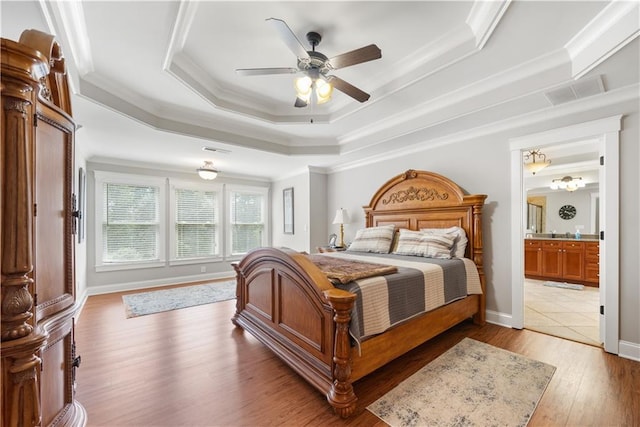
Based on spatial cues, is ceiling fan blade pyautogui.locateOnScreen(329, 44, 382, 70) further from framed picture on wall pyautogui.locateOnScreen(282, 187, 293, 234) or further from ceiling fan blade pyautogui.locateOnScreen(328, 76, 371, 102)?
framed picture on wall pyautogui.locateOnScreen(282, 187, 293, 234)

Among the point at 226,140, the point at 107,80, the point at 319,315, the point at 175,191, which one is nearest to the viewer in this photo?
the point at 319,315

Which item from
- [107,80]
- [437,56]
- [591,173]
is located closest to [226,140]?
[107,80]

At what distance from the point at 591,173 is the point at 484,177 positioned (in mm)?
4353

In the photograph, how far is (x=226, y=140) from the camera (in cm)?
398

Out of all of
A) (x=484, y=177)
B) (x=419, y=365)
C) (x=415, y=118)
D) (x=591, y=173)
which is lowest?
(x=419, y=365)

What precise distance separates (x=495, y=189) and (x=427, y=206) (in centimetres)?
85

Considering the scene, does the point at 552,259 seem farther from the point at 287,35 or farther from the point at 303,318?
the point at 287,35

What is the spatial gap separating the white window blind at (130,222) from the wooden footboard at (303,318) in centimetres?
340

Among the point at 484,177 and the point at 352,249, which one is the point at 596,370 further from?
the point at 352,249

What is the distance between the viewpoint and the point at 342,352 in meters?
1.73

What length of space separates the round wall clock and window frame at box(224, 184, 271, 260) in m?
7.05

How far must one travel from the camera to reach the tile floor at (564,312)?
298 cm

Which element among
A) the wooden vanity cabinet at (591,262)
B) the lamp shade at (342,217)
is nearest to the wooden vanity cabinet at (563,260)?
the wooden vanity cabinet at (591,262)

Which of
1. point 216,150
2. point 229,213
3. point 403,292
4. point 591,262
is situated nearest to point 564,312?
point 591,262
